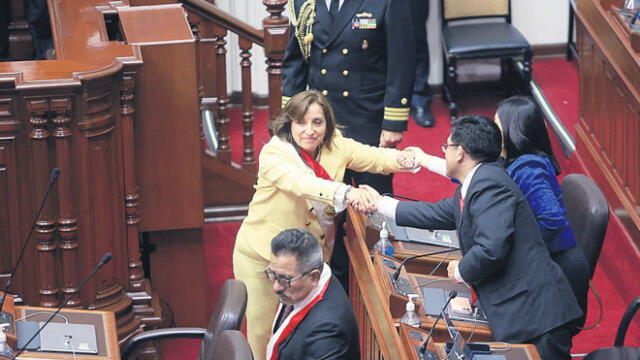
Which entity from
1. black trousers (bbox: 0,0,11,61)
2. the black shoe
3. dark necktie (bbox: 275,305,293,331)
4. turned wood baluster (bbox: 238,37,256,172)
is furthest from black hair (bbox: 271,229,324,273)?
the black shoe

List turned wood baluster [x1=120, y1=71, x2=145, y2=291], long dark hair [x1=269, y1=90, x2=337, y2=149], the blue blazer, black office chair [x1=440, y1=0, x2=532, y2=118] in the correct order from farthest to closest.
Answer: black office chair [x1=440, y1=0, x2=532, y2=118], turned wood baluster [x1=120, y1=71, x2=145, y2=291], long dark hair [x1=269, y1=90, x2=337, y2=149], the blue blazer

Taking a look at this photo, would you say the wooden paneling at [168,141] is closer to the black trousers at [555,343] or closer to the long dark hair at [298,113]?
the long dark hair at [298,113]

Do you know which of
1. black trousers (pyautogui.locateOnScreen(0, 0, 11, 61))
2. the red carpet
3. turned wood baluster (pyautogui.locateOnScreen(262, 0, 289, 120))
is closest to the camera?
the red carpet

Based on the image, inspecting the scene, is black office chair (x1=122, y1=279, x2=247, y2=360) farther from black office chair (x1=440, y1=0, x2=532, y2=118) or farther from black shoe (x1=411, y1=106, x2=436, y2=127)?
black office chair (x1=440, y1=0, x2=532, y2=118)

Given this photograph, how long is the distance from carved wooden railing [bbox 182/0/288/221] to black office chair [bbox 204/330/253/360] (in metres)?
2.30

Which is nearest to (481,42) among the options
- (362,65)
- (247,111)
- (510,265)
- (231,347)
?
(247,111)

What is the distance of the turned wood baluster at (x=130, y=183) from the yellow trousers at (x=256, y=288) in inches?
17.2

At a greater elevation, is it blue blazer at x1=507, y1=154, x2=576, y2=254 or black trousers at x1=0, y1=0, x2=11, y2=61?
black trousers at x1=0, y1=0, x2=11, y2=61

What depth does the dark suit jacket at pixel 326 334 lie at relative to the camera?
115 inches

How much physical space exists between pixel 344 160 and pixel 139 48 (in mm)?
879

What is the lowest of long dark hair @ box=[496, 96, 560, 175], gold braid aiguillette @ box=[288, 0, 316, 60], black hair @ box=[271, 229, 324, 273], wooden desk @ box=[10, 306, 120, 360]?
wooden desk @ box=[10, 306, 120, 360]

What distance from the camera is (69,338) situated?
10.4 ft

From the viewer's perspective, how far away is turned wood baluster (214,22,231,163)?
5285 millimetres

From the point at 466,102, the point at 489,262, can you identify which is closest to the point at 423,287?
the point at 489,262
